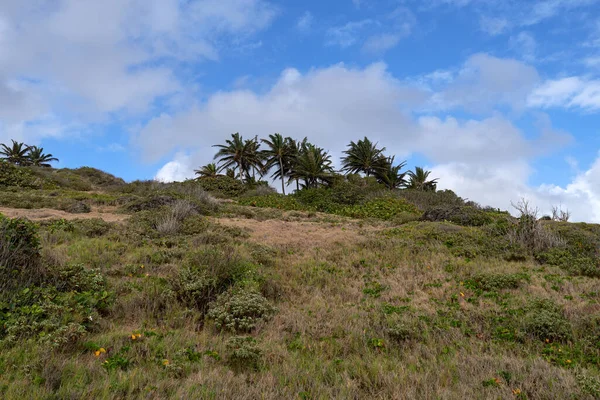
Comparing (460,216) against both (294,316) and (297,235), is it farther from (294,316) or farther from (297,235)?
(294,316)

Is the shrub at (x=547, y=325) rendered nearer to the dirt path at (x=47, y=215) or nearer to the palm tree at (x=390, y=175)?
the dirt path at (x=47, y=215)

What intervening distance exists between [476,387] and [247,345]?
8.77 ft

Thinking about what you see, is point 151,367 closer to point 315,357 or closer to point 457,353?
point 315,357

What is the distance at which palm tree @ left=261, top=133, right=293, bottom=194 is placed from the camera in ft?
133

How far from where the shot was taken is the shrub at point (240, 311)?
564cm

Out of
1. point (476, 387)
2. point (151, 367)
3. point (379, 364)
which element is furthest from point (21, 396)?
point (476, 387)

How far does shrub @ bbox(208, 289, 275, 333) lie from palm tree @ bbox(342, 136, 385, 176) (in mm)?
36857

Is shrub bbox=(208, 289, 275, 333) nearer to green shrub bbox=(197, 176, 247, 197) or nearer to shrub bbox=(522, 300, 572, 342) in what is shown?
shrub bbox=(522, 300, 572, 342)

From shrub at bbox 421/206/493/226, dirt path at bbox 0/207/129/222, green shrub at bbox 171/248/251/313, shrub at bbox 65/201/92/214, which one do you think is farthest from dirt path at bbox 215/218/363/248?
shrub at bbox 65/201/92/214

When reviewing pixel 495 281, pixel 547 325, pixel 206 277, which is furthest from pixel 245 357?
pixel 495 281

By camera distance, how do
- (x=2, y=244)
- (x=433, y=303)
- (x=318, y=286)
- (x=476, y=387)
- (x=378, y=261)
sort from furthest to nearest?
(x=378, y=261)
(x=318, y=286)
(x=433, y=303)
(x=2, y=244)
(x=476, y=387)

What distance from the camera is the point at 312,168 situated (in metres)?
37.4

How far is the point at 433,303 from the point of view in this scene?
7012 mm

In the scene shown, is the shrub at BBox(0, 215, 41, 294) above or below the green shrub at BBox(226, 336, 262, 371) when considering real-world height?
above
